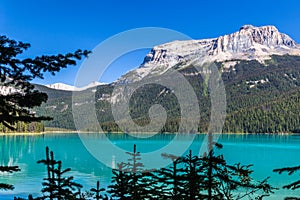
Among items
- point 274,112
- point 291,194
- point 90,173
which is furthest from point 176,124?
point 291,194

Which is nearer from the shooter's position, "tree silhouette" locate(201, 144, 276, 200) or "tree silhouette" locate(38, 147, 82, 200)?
"tree silhouette" locate(201, 144, 276, 200)

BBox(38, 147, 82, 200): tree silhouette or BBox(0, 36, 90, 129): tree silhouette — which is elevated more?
BBox(0, 36, 90, 129): tree silhouette

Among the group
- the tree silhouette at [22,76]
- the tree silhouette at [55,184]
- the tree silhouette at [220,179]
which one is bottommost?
the tree silhouette at [55,184]

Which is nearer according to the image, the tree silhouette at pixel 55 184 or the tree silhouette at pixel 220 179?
the tree silhouette at pixel 220 179

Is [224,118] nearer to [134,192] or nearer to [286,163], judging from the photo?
[286,163]

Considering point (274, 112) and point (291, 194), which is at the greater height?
point (274, 112)

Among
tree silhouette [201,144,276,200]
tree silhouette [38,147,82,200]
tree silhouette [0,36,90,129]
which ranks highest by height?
tree silhouette [0,36,90,129]

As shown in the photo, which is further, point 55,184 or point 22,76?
point 55,184

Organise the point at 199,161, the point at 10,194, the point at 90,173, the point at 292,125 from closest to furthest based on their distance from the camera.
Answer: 1. the point at 199,161
2. the point at 10,194
3. the point at 90,173
4. the point at 292,125

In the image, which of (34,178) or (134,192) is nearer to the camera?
(134,192)

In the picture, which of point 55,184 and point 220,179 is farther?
point 55,184

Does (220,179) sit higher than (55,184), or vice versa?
(220,179)

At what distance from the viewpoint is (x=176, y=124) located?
519 feet

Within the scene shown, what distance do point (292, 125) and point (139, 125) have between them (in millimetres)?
72152
